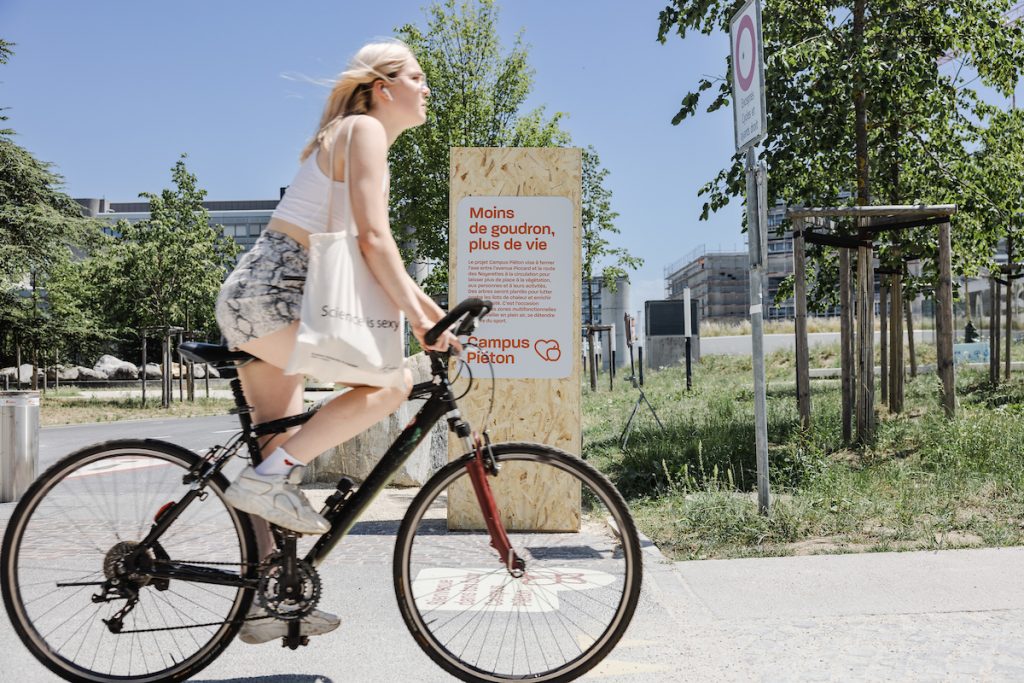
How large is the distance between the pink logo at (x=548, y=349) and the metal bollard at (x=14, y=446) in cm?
437

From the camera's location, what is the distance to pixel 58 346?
3322 cm

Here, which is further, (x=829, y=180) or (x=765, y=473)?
(x=829, y=180)

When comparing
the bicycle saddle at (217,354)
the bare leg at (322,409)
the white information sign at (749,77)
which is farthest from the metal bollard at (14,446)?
the white information sign at (749,77)

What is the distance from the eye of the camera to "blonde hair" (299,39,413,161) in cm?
291

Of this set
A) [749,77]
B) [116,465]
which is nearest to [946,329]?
[749,77]

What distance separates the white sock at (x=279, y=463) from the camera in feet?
9.13

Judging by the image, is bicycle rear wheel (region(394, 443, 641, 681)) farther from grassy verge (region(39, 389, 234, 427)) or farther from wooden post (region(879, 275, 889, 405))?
grassy verge (region(39, 389, 234, 427))

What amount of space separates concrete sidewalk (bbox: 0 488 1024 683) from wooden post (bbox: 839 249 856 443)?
4.17 metres

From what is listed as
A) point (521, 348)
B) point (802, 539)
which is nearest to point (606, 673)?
point (802, 539)

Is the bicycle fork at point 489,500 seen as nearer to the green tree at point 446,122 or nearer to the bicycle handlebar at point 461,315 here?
the bicycle handlebar at point 461,315

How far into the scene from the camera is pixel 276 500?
9.06 ft

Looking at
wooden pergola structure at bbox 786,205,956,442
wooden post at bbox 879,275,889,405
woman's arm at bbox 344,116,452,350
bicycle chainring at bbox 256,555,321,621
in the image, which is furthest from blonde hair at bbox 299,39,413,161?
wooden post at bbox 879,275,889,405

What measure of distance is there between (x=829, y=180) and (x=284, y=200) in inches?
397

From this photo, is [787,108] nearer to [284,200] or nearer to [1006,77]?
[1006,77]
